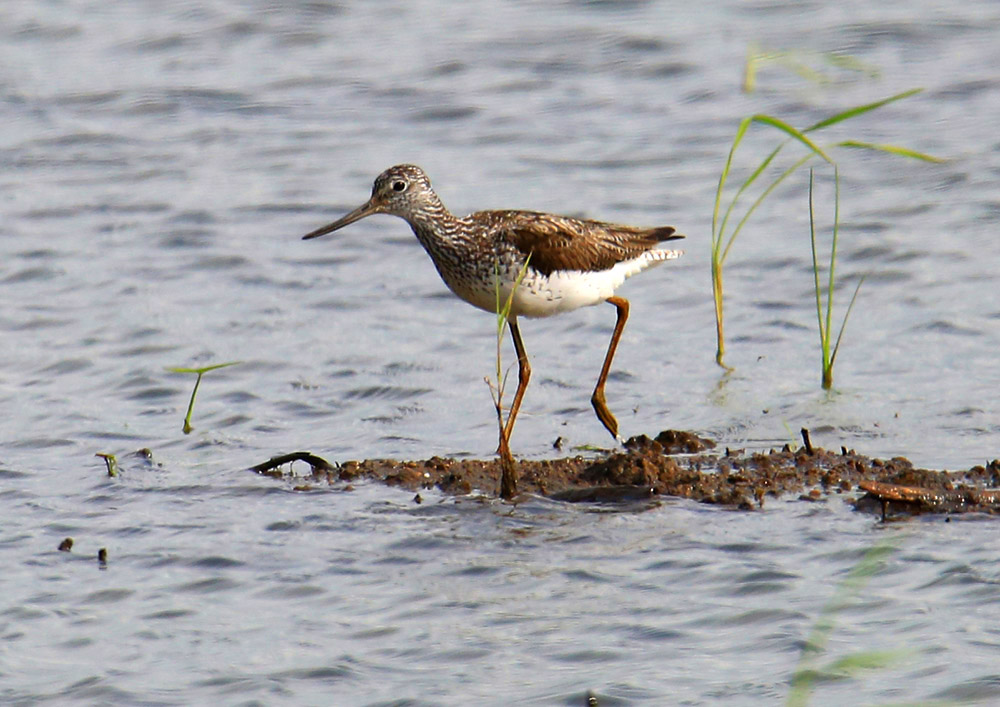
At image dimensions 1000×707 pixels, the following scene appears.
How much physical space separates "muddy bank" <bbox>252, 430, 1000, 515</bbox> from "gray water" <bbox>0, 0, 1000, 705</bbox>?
16cm

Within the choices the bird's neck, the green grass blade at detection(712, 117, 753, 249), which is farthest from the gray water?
the bird's neck

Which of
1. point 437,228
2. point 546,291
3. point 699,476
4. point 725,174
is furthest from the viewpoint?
Result: point 437,228

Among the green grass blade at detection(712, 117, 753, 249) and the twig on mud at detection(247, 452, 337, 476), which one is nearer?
the green grass blade at detection(712, 117, 753, 249)

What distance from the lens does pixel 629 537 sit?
624cm

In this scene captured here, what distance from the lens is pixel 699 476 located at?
6.71 meters

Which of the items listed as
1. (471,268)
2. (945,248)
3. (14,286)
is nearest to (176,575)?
(471,268)

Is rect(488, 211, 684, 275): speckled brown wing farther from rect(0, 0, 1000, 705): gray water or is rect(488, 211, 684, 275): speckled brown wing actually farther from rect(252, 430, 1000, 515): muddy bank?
rect(252, 430, 1000, 515): muddy bank

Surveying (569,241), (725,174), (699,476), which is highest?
(725,174)

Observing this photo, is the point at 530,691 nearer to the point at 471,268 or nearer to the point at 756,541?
the point at 756,541

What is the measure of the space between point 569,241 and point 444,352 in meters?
1.61

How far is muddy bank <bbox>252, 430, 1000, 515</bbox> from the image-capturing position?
20.5ft

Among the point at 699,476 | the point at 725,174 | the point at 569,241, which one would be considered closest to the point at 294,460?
the point at 569,241

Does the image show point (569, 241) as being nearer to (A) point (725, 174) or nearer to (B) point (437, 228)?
(B) point (437, 228)

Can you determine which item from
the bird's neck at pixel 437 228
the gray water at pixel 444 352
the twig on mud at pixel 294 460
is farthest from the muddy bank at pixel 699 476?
the bird's neck at pixel 437 228
